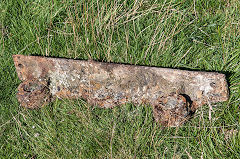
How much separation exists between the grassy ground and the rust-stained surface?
0.35 ft

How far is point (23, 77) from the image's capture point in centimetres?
325

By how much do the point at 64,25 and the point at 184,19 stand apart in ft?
4.71

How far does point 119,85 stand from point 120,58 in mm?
360

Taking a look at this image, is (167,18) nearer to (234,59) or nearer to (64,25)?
(234,59)

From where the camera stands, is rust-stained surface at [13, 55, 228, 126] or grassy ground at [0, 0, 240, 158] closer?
grassy ground at [0, 0, 240, 158]

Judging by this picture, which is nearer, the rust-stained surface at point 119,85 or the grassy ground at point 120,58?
the grassy ground at point 120,58

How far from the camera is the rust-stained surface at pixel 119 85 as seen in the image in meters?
2.96

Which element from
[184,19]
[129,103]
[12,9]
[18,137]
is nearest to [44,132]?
[18,137]

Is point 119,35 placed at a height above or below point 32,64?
above

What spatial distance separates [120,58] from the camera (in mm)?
3291

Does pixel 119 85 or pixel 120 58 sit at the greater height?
pixel 120 58

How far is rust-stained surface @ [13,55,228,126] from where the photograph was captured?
2.96 metres

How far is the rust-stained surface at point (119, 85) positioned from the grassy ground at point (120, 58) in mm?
106

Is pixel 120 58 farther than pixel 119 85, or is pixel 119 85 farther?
pixel 120 58
